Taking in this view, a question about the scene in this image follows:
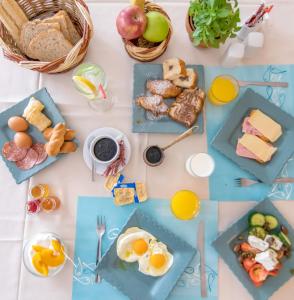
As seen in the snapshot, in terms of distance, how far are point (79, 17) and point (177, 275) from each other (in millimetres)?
844

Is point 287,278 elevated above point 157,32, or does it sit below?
below

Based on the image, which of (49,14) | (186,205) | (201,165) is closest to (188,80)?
(201,165)

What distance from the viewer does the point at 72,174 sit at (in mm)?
1053

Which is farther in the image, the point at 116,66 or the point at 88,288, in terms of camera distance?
the point at 116,66

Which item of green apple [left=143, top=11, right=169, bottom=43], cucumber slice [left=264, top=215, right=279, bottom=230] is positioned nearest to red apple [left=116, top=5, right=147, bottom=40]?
green apple [left=143, top=11, right=169, bottom=43]

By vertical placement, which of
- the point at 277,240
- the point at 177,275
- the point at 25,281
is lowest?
the point at 25,281

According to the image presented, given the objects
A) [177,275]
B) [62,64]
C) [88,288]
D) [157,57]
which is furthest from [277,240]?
[62,64]

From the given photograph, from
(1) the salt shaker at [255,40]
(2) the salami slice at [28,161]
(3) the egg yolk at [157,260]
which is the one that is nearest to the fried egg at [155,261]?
(3) the egg yolk at [157,260]

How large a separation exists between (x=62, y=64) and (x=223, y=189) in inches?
24.3

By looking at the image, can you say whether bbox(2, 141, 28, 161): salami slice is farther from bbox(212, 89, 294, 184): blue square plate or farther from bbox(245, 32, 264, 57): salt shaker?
bbox(245, 32, 264, 57): salt shaker

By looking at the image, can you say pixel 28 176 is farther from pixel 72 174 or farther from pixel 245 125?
pixel 245 125

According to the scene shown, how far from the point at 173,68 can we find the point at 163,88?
69mm

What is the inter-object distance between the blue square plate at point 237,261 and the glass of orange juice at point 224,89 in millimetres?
337

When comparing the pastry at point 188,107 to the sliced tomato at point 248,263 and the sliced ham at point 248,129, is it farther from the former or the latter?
the sliced tomato at point 248,263
